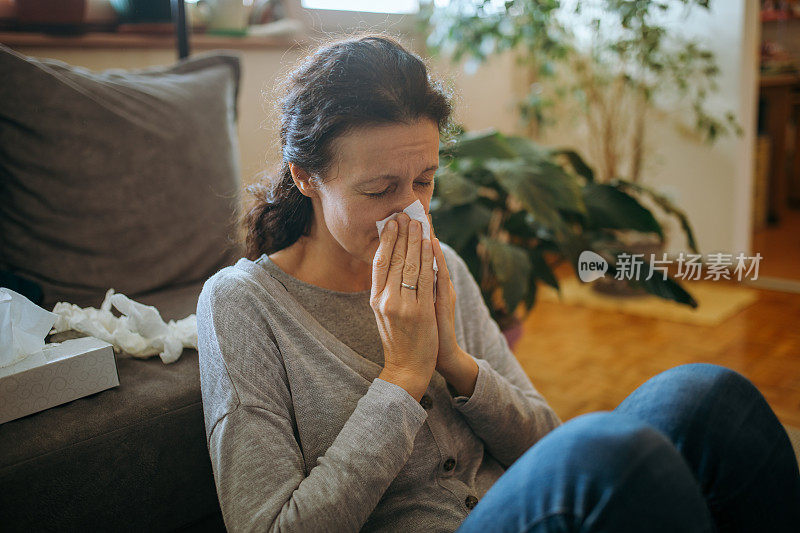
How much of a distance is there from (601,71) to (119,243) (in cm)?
224

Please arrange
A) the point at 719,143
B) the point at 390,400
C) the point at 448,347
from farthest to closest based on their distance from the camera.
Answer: the point at 719,143 → the point at 448,347 → the point at 390,400

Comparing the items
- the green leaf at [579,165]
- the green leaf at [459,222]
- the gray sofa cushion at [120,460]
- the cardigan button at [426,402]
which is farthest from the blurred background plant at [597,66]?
the gray sofa cushion at [120,460]

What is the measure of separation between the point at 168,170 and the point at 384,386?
0.67m

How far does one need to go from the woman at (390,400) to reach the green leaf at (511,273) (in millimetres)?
648

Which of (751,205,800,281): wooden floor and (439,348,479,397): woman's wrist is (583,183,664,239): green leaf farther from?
(751,205,800,281): wooden floor

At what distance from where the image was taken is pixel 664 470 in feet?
1.81

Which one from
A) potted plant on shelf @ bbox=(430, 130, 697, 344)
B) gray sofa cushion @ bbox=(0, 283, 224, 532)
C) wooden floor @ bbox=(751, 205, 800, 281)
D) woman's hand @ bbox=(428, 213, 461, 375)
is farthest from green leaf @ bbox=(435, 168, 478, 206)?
wooden floor @ bbox=(751, 205, 800, 281)

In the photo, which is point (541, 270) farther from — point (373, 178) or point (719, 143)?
point (719, 143)

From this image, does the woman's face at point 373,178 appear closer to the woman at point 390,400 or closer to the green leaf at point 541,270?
the woman at point 390,400

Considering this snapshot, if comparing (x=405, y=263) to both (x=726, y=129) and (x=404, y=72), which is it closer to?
(x=404, y=72)

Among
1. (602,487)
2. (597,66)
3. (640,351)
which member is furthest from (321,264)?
(597,66)

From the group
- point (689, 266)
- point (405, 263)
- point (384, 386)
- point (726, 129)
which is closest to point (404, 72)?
point (405, 263)

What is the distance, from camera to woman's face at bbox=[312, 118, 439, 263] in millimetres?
719

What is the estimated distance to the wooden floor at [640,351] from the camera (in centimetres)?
182
